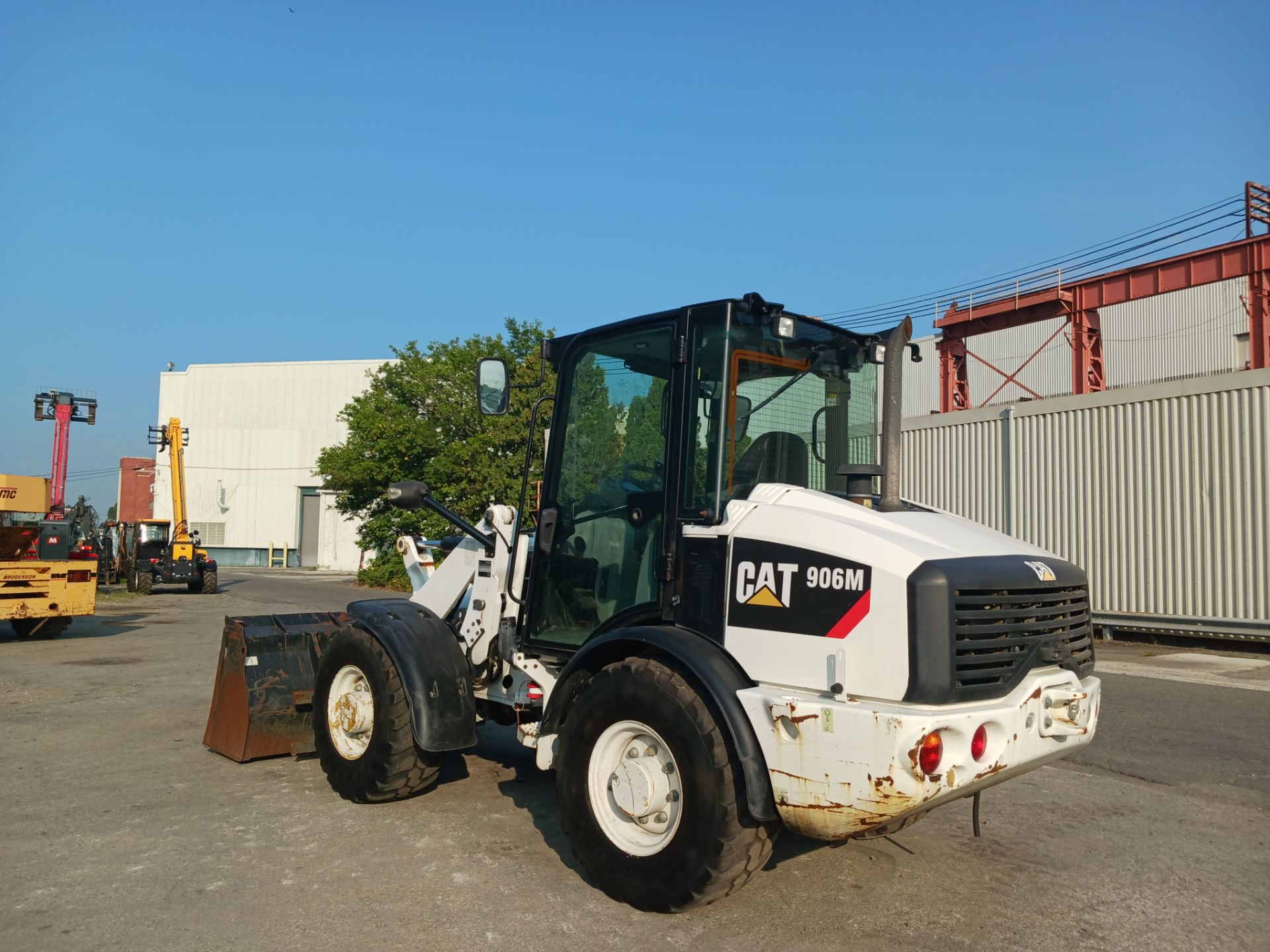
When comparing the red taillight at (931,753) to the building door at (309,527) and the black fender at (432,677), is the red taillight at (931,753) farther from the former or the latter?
the building door at (309,527)

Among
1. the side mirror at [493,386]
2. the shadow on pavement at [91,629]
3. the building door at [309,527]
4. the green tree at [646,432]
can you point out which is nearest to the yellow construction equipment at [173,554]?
the shadow on pavement at [91,629]

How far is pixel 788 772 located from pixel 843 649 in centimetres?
48

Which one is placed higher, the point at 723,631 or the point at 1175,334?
the point at 1175,334

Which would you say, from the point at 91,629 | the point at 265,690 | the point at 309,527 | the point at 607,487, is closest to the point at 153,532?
the point at 91,629

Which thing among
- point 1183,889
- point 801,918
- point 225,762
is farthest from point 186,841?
point 1183,889

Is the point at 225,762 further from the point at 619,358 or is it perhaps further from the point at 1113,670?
the point at 1113,670

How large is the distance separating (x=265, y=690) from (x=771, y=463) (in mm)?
3886

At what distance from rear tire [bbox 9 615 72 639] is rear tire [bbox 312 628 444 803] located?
12.2 metres

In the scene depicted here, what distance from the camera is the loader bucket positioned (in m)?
6.30

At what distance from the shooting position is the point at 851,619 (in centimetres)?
347

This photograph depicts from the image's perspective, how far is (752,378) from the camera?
4.23 metres

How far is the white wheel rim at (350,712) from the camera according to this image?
17.9 feet

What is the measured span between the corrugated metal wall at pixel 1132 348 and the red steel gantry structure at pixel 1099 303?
17.0 feet

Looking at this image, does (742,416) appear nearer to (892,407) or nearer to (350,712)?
(892,407)
